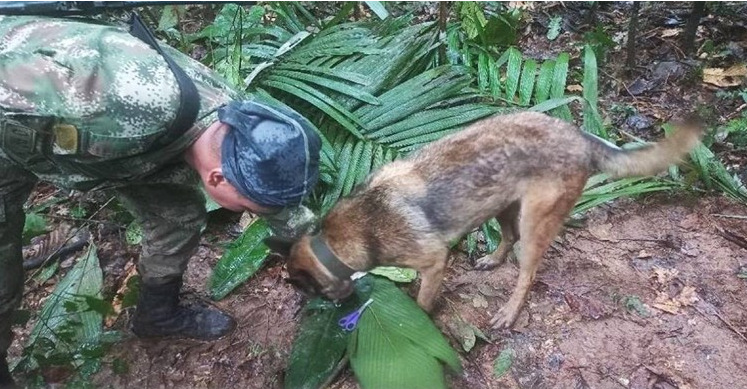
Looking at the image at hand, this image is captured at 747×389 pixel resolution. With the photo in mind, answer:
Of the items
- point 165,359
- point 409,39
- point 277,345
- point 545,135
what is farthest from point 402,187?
point 409,39

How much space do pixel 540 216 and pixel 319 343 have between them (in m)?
1.40

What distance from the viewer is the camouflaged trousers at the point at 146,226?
9.86ft

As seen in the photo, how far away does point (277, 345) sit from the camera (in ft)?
12.6

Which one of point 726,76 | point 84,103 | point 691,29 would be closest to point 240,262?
point 84,103

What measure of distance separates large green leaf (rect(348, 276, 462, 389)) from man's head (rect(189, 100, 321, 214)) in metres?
1.07

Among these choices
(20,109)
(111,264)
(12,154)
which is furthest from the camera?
(111,264)

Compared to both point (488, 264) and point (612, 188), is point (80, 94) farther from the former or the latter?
point (612, 188)

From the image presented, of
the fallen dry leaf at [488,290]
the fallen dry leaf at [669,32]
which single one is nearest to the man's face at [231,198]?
the fallen dry leaf at [488,290]

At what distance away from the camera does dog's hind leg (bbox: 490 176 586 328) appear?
3.52 meters

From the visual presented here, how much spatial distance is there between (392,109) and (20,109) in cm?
279

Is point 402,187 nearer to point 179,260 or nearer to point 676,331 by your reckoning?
point 179,260

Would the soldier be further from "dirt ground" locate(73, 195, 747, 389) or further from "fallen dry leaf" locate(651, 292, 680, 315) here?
"fallen dry leaf" locate(651, 292, 680, 315)

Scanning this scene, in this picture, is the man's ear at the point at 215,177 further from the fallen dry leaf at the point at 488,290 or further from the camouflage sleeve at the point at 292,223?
the fallen dry leaf at the point at 488,290

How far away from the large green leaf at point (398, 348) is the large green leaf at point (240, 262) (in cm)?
89
